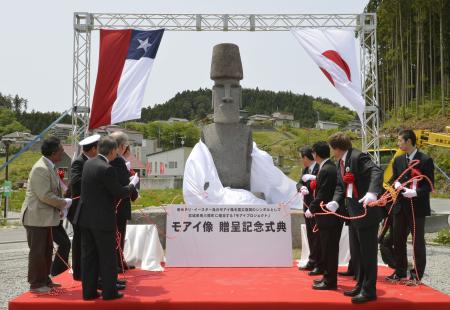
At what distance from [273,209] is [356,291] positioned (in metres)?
2.04

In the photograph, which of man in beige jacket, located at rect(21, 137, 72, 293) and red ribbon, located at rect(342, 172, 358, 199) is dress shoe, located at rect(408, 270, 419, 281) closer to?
red ribbon, located at rect(342, 172, 358, 199)

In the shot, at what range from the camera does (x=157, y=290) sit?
4.51 metres

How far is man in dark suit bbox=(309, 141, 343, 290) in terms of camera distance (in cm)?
439

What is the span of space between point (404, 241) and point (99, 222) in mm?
3318

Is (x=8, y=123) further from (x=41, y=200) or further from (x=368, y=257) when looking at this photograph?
(x=368, y=257)

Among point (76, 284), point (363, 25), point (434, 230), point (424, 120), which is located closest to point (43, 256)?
point (76, 284)

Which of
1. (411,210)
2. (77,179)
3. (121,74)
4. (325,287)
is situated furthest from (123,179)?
(121,74)

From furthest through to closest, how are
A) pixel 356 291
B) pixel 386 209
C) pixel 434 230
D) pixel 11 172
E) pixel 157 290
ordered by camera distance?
pixel 11 172
pixel 434 230
pixel 386 209
pixel 157 290
pixel 356 291

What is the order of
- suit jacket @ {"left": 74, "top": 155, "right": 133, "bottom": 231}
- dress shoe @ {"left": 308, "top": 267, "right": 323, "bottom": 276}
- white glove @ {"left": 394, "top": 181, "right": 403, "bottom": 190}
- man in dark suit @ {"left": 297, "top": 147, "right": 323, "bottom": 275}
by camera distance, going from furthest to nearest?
1. man in dark suit @ {"left": 297, "top": 147, "right": 323, "bottom": 275}
2. dress shoe @ {"left": 308, "top": 267, "right": 323, "bottom": 276}
3. white glove @ {"left": 394, "top": 181, "right": 403, "bottom": 190}
4. suit jacket @ {"left": 74, "top": 155, "right": 133, "bottom": 231}

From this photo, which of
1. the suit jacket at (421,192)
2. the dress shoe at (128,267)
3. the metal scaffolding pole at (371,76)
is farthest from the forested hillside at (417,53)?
the dress shoe at (128,267)

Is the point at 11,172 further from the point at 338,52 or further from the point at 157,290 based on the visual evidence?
the point at 157,290

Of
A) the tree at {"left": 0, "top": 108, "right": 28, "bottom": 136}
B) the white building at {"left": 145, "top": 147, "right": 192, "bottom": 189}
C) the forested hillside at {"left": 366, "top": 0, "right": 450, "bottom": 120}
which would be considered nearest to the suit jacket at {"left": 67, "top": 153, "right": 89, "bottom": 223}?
the forested hillside at {"left": 366, "top": 0, "right": 450, "bottom": 120}

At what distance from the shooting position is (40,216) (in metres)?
4.54

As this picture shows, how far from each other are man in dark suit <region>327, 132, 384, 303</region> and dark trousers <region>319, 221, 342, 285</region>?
20cm
